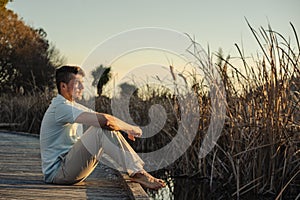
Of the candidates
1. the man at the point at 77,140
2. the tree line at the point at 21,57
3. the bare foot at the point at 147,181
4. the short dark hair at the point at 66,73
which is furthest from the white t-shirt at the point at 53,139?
the tree line at the point at 21,57

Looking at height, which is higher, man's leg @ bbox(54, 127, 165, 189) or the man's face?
the man's face

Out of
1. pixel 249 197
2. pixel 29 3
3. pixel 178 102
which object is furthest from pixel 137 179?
pixel 29 3

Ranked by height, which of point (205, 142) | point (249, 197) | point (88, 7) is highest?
point (88, 7)

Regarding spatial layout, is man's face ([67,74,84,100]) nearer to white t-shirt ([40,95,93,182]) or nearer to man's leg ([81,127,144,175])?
white t-shirt ([40,95,93,182])

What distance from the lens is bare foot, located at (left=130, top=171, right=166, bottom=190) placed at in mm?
3789

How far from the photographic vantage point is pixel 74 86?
3990 mm

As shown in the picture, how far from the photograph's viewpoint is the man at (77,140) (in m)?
3.78

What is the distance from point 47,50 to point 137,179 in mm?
21827

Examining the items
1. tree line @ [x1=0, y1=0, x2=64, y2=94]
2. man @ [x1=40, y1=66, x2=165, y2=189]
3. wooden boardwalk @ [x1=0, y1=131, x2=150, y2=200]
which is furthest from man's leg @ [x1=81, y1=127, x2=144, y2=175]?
tree line @ [x1=0, y1=0, x2=64, y2=94]

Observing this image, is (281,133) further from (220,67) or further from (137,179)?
(137,179)

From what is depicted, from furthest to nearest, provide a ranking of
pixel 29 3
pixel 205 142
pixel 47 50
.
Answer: pixel 47 50
pixel 29 3
pixel 205 142

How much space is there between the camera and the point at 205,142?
4.81 meters

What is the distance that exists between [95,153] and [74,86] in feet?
1.60

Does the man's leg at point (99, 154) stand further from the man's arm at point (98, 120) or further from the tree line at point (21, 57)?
the tree line at point (21, 57)
